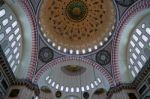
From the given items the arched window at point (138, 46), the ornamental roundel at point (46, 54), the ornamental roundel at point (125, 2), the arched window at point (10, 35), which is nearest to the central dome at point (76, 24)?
the ornamental roundel at point (46, 54)

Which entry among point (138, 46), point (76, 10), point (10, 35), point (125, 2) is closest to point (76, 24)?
point (76, 10)

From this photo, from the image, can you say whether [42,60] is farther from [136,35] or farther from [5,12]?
[136,35]

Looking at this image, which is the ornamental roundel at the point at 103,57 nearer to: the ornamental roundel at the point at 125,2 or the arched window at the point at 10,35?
the ornamental roundel at the point at 125,2

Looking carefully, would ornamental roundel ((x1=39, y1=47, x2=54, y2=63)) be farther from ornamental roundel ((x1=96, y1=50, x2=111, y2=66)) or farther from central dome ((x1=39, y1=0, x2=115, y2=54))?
ornamental roundel ((x1=96, y1=50, x2=111, y2=66))

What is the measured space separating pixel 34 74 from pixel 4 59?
3854 mm

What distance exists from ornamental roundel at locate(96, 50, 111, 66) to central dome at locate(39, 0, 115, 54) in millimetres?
716

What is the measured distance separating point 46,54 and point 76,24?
4158mm

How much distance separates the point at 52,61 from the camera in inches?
711

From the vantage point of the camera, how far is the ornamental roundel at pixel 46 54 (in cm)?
→ 1777

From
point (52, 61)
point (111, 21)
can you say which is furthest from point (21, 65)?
point (111, 21)

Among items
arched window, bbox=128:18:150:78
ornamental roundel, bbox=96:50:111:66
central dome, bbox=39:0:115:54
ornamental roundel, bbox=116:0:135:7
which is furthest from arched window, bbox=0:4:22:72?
arched window, bbox=128:18:150:78

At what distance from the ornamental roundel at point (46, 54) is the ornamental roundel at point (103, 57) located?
4239mm

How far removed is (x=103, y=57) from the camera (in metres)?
18.0

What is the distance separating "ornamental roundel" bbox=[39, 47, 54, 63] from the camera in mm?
17766
